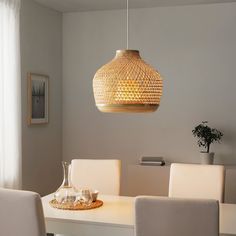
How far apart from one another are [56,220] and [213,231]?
3.27 feet

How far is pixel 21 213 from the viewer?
95.6 inches

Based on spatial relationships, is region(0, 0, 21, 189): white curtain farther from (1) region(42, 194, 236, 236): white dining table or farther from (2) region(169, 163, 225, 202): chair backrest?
(2) region(169, 163, 225, 202): chair backrest

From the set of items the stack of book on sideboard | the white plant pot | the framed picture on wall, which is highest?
the framed picture on wall

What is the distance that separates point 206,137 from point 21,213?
267 cm

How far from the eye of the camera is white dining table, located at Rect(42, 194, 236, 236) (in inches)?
102

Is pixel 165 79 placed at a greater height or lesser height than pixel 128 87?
greater

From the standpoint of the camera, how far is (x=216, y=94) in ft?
15.9

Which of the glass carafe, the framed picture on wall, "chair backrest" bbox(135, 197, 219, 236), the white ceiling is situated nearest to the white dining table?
the glass carafe

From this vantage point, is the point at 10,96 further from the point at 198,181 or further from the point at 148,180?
the point at 198,181

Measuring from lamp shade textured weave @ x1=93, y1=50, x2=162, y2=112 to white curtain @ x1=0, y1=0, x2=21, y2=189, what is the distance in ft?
5.35

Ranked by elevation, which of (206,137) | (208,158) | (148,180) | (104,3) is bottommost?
(148,180)

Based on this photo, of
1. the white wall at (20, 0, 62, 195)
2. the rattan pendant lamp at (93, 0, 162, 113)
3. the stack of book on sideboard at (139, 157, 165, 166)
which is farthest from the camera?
the stack of book on sideboard at (139, 157, 165, 166)

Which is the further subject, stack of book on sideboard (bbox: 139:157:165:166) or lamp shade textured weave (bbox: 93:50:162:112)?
stack of book on sideboard (bbox: 139:157:165:166)

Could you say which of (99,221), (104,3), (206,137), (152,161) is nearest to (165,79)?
(206,137)
